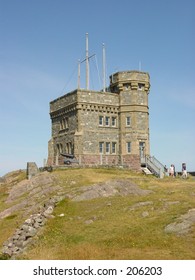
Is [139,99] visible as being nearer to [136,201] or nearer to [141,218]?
[136,201]

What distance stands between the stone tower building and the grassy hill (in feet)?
47.6

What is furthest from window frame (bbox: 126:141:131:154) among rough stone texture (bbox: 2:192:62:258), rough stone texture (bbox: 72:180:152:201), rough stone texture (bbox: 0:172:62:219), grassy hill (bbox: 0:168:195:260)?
rough stone texture (bbox: 2:192:62:258)

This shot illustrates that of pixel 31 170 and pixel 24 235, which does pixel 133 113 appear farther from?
pixel 24 235

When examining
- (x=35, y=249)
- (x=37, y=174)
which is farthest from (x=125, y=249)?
(x=37, y=174)

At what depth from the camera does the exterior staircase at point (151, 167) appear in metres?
44.5

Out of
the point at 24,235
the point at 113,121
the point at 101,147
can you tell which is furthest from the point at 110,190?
the point at 113,121

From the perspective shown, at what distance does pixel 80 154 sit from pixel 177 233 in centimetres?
3019

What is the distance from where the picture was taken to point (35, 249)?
17.3 m

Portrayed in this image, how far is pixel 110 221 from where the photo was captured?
20344 mm

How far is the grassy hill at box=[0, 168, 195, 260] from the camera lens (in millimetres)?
15828

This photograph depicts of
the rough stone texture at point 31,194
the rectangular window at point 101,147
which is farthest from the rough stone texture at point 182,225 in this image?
the rectangular window at point 101,147

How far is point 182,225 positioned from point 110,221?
4216 millimetres

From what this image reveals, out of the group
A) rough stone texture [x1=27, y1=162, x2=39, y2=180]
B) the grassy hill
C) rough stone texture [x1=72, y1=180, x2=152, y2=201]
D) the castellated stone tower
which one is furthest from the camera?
the castellated stone tower

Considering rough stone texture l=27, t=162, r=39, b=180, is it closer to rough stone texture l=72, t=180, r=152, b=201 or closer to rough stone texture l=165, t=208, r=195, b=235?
rough stone texture l=72, t=180, r=152, b=201
